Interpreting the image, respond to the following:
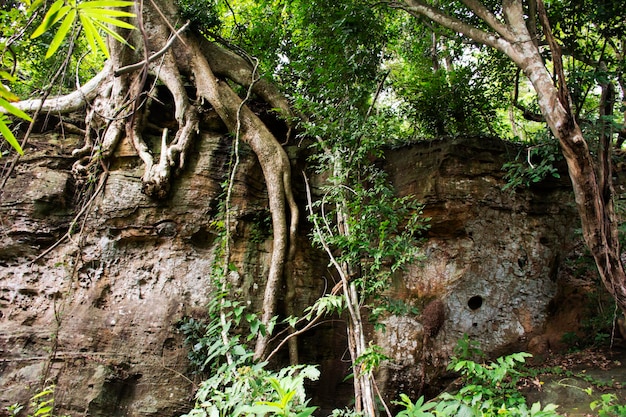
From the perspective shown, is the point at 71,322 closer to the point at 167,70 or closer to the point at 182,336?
the point at 182,336

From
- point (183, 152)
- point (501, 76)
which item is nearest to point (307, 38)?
point (183, 152)

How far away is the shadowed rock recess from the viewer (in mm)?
3580

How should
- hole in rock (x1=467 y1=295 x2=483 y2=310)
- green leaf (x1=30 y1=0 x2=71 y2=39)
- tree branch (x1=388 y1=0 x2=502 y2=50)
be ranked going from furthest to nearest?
hole in rock (x1=467 y1=295 x2=483 y2=310) → tree branch (x1=388 y1=0 x2=502 y2=50) → green leaf (x1=30 y1=0 x2=71 y2=39)

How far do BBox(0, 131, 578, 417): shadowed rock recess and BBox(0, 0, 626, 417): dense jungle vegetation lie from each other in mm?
239

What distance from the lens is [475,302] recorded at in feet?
15.4

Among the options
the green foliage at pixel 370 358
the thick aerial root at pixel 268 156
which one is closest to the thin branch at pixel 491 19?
the thick aerial root at pixel 268 156

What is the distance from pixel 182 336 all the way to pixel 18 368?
1.37 metres

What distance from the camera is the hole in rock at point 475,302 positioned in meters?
4.66

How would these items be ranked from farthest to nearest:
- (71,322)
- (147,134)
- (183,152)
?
(147,134) < (183,152) < (71,322)

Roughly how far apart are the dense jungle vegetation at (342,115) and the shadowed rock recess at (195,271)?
0.24m

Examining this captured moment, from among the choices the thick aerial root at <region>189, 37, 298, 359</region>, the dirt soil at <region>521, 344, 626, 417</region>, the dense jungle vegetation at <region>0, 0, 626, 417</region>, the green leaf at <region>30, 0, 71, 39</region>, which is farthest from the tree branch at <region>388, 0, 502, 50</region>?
the green leaf at <region>30, 0, 71, 39</region>

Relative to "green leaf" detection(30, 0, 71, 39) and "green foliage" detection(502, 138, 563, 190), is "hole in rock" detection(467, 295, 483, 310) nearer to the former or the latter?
"green foliage" detection(502, 138, 563, 190)

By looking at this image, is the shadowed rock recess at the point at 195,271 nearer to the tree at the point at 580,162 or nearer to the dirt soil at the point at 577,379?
Result: the dirt soil at the point at 577,379

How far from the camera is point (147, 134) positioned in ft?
15.3
